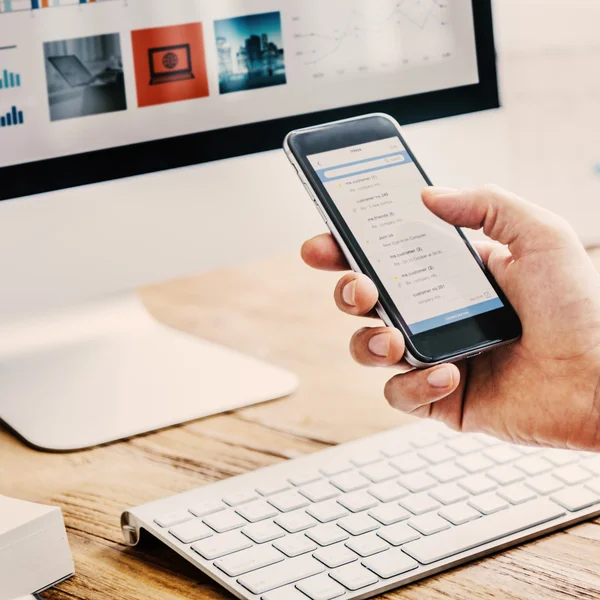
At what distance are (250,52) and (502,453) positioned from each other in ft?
1.08

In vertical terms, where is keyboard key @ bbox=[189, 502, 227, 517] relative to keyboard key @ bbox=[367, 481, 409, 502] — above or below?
above

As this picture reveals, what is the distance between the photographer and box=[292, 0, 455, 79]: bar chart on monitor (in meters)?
0.73

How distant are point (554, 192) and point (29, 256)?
1.67ft

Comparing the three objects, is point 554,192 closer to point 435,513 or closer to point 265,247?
point 265,247

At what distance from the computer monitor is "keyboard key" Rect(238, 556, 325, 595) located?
0.23m

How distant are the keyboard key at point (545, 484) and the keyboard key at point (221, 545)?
170mm

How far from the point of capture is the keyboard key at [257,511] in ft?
1.81

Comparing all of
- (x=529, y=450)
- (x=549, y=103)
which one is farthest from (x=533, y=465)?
(x=549, y=103)

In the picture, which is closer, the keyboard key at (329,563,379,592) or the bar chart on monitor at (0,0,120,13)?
the keyboard key at (329,563,379,592)

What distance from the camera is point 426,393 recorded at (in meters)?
0.61

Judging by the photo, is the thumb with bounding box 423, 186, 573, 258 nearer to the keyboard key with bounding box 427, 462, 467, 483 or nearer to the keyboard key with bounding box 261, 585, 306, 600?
the keyboard key with bounding box 427, 462, 467, 483

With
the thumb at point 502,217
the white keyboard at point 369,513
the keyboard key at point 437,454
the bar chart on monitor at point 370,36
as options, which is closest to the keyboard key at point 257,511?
the white keyboard at point 369,513

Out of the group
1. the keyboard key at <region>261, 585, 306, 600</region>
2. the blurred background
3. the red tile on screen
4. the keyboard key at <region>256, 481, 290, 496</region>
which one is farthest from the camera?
the blurred background

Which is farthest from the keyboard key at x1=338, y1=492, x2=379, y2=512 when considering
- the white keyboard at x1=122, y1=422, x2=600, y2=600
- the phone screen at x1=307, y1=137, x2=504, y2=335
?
the phone screen at x1=307, y1=137, x2=504, y2=335
